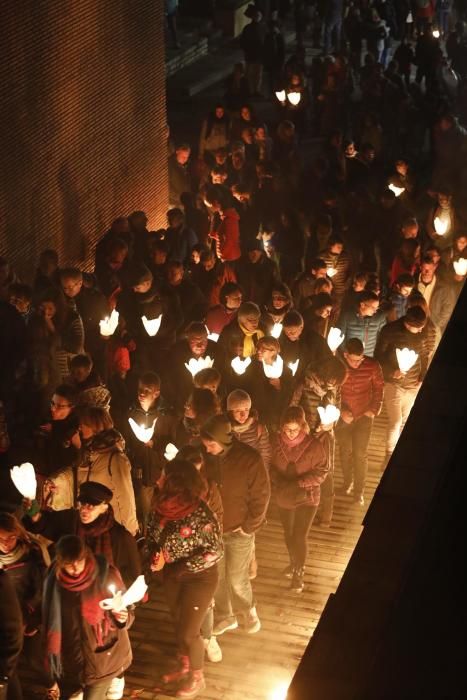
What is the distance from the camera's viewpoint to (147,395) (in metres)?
9.48

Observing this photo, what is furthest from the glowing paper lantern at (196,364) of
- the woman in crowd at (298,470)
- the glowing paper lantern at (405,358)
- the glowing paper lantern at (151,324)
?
the glowing paper lantern at (405,358)

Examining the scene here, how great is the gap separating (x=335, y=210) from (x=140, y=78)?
388 centimetres

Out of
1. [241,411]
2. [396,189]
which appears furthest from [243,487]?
[396,189]

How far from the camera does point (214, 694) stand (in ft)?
27.8

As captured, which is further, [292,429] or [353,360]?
[353,360]

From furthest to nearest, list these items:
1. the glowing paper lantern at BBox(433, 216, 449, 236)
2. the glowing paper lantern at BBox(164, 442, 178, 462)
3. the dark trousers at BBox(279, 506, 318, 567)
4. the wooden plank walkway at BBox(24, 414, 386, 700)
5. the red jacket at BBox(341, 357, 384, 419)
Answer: the glowing paper lantern at BBox(433, 216, 449, 236) < the red jacket at BBox(341, 357, 384, 419) < the dark trousers at BBox(279, 506, 318, 567) < the glowing paper lantern at BBox(164, 442, 178, 462) < the wooden plank walkway at BBox(24, 414, 386, 700)

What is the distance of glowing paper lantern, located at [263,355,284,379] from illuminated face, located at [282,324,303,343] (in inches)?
18.0

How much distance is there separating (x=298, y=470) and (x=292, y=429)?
0.43 metres

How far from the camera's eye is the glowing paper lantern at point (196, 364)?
33.9 feet

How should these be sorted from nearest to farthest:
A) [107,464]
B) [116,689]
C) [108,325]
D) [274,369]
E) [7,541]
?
[7,541] < [116,689] < [107,464] < [274,369] < [108,325]

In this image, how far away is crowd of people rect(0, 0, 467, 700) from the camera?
300 inches

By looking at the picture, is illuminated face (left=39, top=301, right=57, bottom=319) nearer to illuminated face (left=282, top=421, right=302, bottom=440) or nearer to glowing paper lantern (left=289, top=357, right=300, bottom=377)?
glowing paper lantern (left=289, top=357, right=300, bottom=377)

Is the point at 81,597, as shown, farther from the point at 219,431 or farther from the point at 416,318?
the point at 416,318

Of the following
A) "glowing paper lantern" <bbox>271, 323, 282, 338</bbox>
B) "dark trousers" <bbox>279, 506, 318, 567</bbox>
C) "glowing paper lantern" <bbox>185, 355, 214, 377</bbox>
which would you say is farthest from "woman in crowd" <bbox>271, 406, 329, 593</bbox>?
"glowing paper lantern" <bbox>271, 323, 282, 338</bbox>
